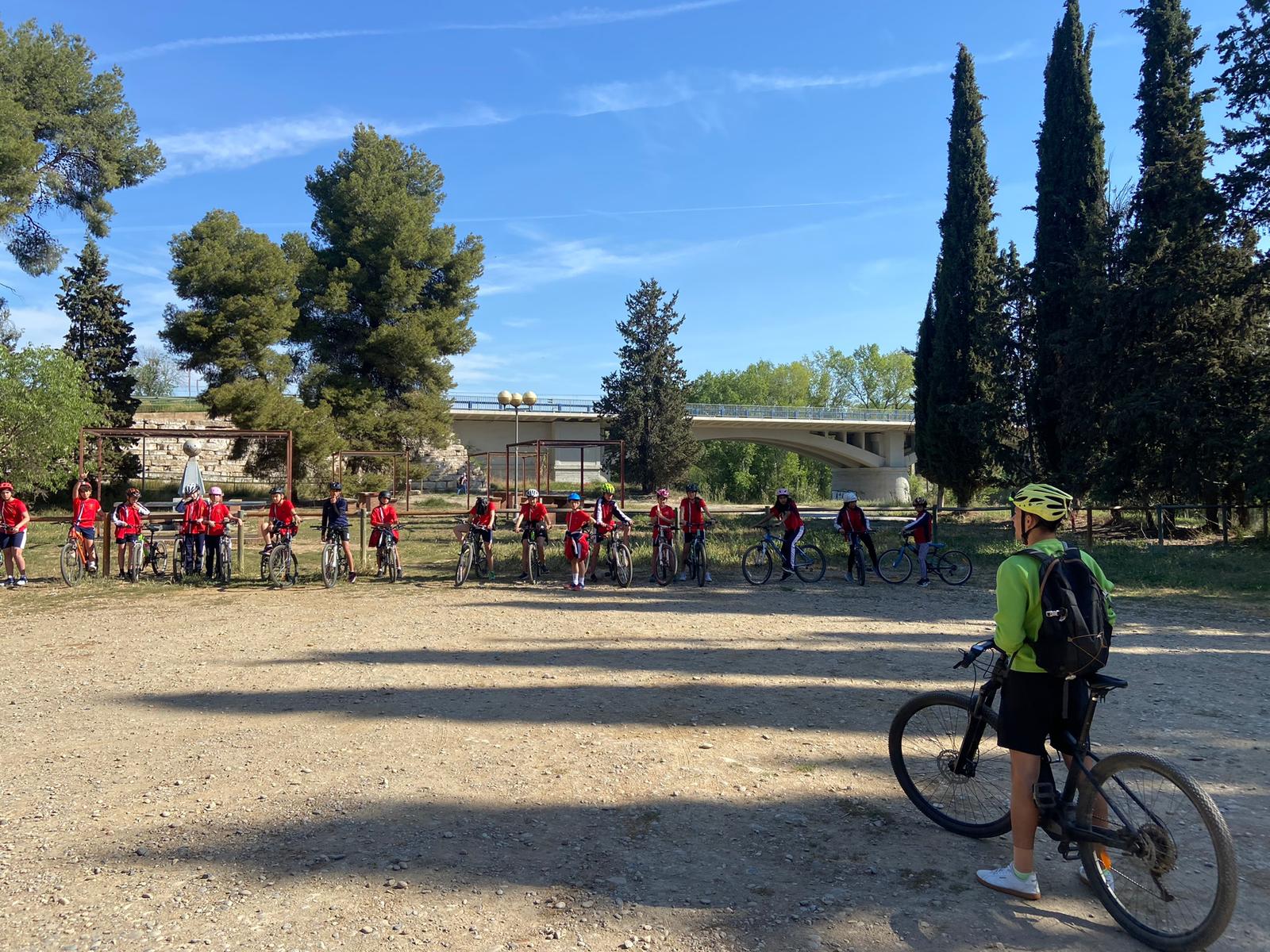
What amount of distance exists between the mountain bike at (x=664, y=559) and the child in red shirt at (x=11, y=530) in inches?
416

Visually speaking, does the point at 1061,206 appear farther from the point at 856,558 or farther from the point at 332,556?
the point at 332,556

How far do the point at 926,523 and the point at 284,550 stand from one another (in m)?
11.3

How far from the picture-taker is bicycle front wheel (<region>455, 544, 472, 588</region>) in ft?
49.3

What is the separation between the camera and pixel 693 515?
1534 cm

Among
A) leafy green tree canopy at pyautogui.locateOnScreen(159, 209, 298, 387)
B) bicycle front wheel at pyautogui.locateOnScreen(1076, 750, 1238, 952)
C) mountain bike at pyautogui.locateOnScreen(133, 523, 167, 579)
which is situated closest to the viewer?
bicycle front wheel at pyautogui.locateOnScreen(1076, 750, 1238, 952)

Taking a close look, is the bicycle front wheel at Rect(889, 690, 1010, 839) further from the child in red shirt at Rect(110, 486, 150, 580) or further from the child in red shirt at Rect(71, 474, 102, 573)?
the child in red shirt at Rect(71, 474, 102, 573)

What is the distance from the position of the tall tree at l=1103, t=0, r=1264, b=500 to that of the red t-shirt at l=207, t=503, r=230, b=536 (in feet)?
63.2

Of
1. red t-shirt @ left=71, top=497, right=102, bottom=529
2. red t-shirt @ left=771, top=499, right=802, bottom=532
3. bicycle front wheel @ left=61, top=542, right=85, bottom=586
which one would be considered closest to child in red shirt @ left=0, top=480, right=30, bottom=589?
bicycle front wheel @ left=61, top=542, right=85, bottom=586

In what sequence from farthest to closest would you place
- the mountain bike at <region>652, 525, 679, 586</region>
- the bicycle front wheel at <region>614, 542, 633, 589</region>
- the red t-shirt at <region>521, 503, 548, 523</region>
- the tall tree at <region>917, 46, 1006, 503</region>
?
the tall tree at <region>917, 46, 1006, 503</region>
the red t-shirt at <region>521, 503, 548, 523</region>
the mountain bike at <region>652, 525, 679, 586</region>
the bicycle front wheel at <region>614, 542, 633, 589</region>

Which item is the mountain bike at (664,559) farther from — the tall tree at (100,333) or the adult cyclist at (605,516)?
the tall tree at (100,333)

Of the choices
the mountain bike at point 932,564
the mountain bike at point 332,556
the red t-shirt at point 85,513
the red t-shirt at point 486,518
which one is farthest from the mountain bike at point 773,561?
the red t-shirt at point 85,513

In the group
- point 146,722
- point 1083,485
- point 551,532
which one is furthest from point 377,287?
point 146,722

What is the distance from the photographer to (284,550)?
14727mm

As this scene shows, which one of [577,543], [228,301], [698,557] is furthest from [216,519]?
[228,301]
